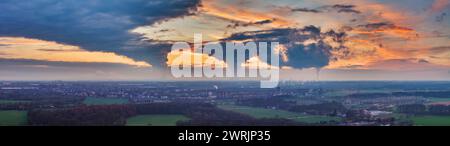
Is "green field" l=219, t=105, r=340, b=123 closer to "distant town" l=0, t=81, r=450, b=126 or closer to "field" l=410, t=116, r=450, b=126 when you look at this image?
"distant town" l=0, t=81, r=450, b=126

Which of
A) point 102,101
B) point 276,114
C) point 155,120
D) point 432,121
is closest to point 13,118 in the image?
point 102,101

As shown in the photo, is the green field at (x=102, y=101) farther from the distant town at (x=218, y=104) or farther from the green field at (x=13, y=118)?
the green field at (x=13, y=118)

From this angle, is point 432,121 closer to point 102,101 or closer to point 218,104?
point 218,104

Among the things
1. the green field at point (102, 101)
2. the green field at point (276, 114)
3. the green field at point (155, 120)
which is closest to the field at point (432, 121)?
the green field at point (276, 114)
